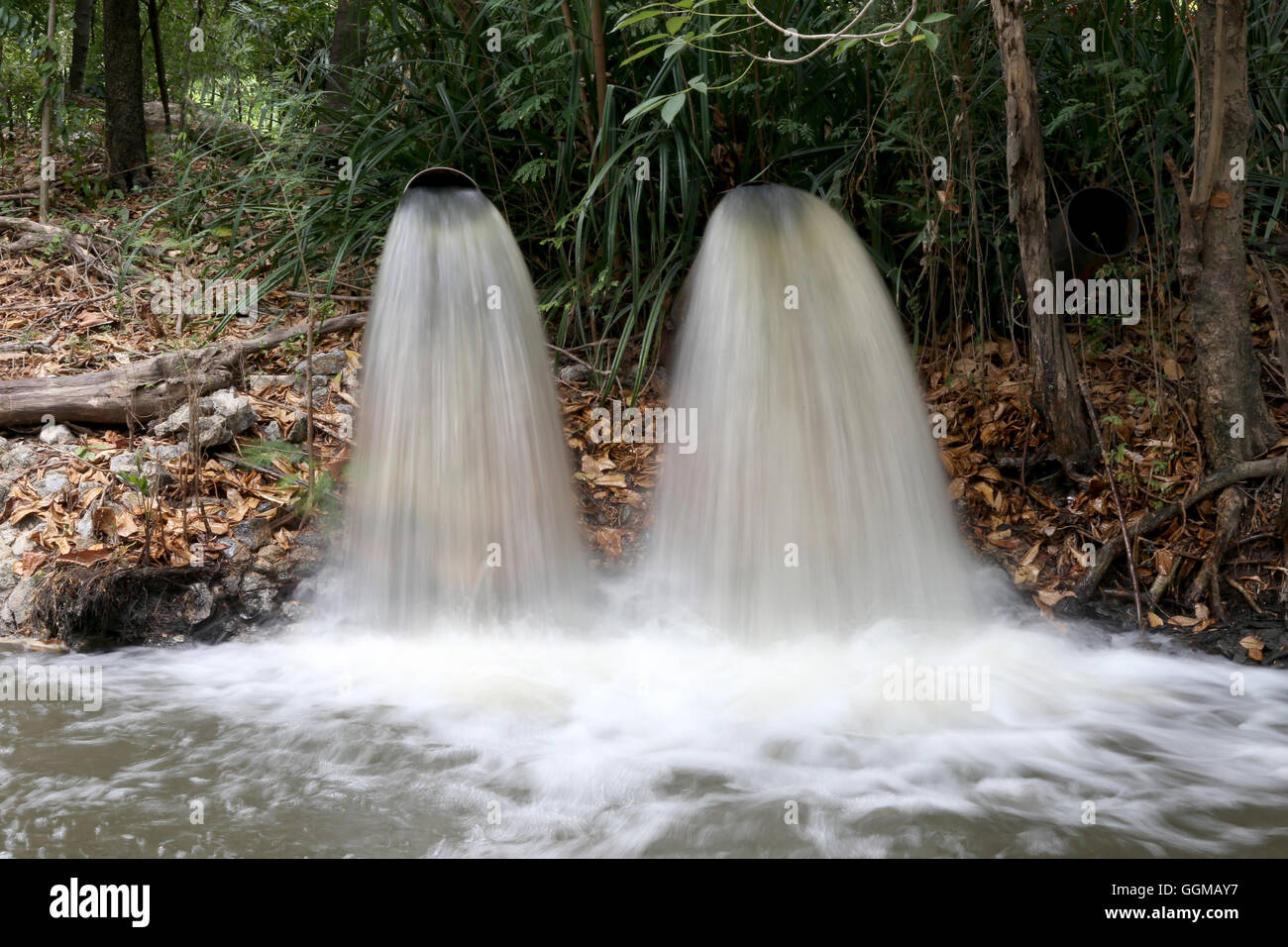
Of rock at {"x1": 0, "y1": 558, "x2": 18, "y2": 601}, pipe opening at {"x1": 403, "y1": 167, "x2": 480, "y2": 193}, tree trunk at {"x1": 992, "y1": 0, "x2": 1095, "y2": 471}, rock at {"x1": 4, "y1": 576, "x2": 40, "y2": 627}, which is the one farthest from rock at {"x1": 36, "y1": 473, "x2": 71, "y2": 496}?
tree trunk at {"x1": 992, "y1": 0, "x2": 1095, "y2": 471}

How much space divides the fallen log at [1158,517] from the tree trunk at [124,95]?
6.52 meters

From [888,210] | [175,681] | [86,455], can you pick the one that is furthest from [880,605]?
[86,455]

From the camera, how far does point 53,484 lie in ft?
14.1

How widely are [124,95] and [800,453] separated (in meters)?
5.60

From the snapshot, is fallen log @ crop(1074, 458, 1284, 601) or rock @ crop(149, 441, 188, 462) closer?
fallen log @ crop(1074, 458, 1284, 601)

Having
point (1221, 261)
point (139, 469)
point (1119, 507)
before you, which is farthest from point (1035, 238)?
point (139, 469)

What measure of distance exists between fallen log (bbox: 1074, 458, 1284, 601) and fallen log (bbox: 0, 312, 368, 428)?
12.6 feet

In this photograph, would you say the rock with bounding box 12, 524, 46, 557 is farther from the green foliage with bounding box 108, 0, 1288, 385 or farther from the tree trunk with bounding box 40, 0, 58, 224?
the tree trunk with bounding box 40, 0, 58, 224

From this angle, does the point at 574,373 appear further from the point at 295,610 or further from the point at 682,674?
the point at 682,674

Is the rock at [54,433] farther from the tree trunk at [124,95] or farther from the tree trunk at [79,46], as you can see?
the tree trunk at [79,46]

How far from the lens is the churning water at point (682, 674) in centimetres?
254

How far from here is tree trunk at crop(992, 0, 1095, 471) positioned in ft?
13.2

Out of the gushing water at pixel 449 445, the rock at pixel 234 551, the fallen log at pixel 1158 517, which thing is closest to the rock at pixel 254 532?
the rock at pixel 234 551

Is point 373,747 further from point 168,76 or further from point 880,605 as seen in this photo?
point 168,76
